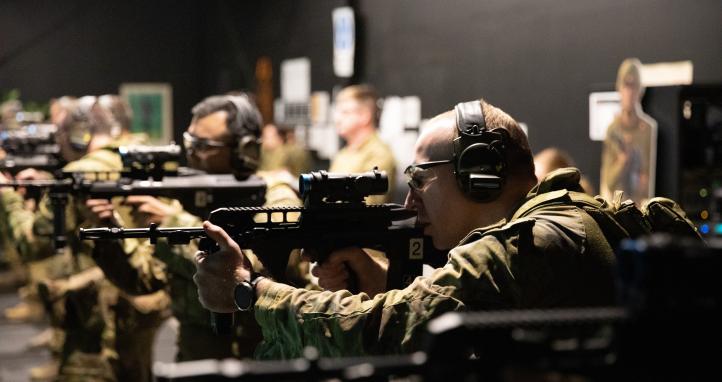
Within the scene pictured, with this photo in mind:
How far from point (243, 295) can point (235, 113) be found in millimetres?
2123

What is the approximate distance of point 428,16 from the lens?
28.1 ft

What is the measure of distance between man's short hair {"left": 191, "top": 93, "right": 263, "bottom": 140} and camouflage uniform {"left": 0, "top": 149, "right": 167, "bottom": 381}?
1.05 meters

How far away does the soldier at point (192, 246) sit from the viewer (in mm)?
4074

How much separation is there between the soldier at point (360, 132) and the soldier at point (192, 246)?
2725mm

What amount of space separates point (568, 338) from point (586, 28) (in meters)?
5.46

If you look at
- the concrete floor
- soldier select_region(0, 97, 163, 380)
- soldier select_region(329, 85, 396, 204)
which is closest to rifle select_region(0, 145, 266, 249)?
soldier select_region(0, 97, 163, 380)

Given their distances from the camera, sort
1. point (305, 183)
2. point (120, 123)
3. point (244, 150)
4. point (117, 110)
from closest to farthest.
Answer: point (305, 183)
point (244, 150)
point (117, 110)
point (120, 123)

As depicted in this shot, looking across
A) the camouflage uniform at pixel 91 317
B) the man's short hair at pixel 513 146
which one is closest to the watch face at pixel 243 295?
the man's short hair at pixel 513 146

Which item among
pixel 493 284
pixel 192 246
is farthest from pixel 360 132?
pixel 493 284

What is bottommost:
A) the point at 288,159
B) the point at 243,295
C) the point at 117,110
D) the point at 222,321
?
the point at 288,159

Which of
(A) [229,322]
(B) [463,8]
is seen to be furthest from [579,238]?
(B) [463,8]

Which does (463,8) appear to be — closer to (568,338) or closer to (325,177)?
(325,177)

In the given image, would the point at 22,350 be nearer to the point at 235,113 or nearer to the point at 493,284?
the point at 235,113

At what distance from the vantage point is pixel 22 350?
838 centimetres
